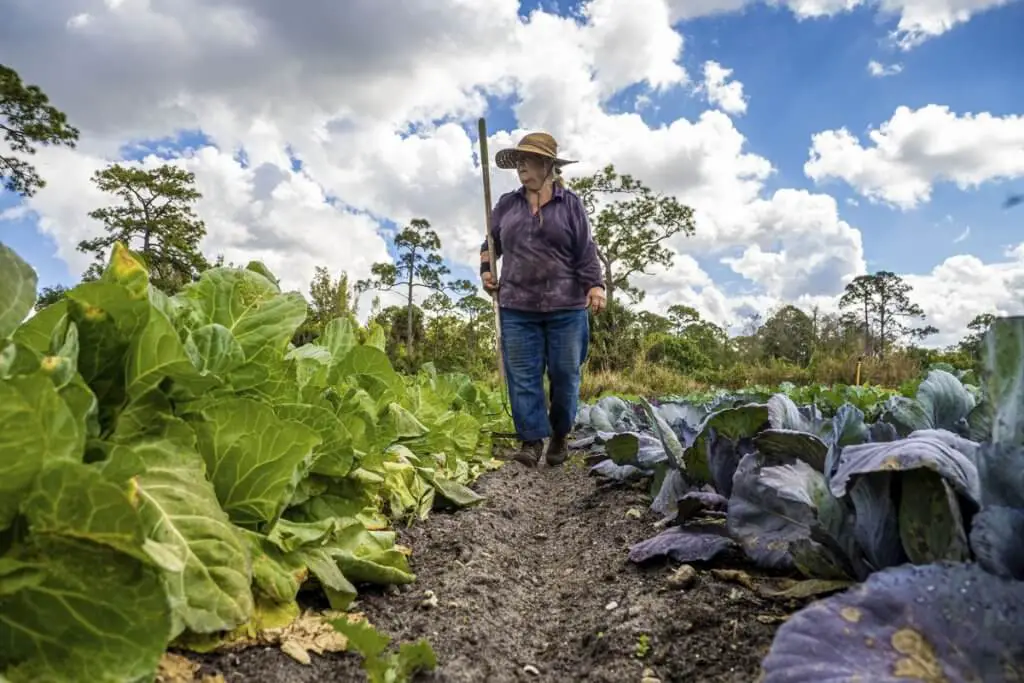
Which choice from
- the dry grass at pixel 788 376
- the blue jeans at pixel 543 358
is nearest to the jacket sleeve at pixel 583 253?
the blue jeans at pixel 543 358

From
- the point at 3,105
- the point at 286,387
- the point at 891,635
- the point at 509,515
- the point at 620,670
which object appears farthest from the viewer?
the point at 3,105

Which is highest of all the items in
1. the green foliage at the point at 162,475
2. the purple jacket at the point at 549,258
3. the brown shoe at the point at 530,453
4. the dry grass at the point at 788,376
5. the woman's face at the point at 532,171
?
the woman's face at the point at 532,171

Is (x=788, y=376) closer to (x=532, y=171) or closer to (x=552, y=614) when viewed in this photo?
(x=532, y=171)

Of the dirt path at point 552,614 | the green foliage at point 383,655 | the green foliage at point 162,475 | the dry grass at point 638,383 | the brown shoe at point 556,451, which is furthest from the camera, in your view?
the dry grass at point 638,383

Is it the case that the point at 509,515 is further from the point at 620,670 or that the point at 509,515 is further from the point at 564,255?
the point at 564,255

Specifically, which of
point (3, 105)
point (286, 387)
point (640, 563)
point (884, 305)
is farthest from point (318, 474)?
point (884, 305)

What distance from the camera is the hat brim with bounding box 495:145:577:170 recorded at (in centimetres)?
472

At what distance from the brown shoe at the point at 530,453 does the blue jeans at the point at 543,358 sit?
21cm

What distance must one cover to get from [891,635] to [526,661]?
99 cm

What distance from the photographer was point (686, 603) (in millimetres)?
1736

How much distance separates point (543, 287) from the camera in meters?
4.76

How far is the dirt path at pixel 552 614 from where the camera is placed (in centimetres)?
150

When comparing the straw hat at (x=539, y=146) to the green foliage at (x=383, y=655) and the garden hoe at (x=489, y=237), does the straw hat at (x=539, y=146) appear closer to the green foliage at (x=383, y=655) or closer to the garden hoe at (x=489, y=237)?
the garden hoe at (x=489, y=237)

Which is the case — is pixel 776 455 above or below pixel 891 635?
above
